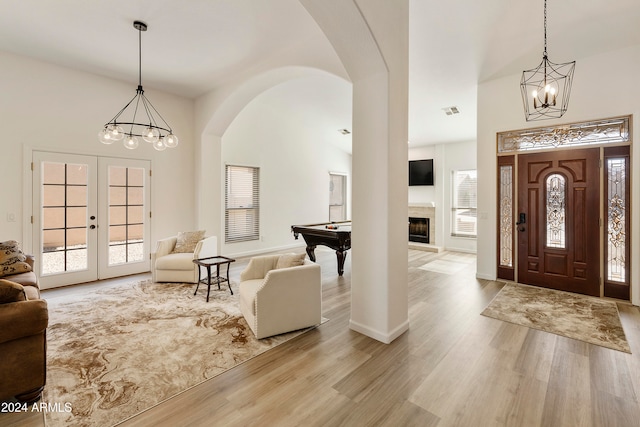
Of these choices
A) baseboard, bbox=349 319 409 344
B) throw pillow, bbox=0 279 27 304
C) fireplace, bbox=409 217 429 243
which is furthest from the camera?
fireplace, bbox=409 217 429 243

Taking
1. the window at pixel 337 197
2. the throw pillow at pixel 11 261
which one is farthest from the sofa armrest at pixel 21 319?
the window at pixel 337 197

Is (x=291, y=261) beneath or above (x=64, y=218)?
beneath

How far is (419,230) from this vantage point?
8.74 meters

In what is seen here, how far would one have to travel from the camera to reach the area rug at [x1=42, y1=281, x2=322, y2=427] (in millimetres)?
2064

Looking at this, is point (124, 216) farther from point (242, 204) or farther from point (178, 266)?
point (242, 204)

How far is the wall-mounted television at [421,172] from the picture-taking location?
330 inches

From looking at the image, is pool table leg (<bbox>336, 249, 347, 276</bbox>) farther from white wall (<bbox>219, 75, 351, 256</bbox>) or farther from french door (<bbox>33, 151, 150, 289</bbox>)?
french door (<bbox>33, 151, 150, 289</bbox>)

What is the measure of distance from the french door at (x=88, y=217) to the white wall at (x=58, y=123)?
14 centimetres

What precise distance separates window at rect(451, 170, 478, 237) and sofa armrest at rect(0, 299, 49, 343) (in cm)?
824

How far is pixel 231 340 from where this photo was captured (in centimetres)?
291

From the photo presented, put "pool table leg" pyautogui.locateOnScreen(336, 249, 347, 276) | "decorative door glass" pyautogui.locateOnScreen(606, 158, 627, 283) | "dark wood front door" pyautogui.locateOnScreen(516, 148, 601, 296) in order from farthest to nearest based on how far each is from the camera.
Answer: "pool table leg" pyautogui.locateOnScreen(336, 249, 347, 276), "dark wood front door" pyautogui.locateOnScreen(516, 148, 601, 296), "decorative door glass" pyautogui.locateOnScreen(606, 158, 627, 283)

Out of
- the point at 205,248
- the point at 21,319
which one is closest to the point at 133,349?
the point at 21,319

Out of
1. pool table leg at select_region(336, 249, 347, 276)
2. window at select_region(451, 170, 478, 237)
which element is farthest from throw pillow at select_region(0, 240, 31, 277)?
window at select_region(451, 170, 478, 237)

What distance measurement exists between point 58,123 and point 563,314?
765cm
